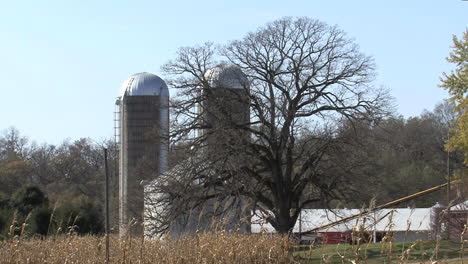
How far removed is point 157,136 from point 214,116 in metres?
2.54

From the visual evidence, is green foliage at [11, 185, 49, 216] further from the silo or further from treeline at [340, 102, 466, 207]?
treeline at [340, 102, 466, 207]

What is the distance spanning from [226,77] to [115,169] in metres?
31.2

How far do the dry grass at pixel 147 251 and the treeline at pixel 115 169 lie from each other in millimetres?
14339

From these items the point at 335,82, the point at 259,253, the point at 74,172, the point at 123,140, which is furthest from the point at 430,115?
the point at 259,253

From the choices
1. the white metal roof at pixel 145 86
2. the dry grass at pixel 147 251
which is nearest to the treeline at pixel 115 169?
the white metal roof at pixel 145 86

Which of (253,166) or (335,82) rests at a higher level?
(335,82)

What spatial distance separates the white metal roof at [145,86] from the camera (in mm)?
48062

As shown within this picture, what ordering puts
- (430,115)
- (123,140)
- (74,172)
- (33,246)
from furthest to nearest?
(430,115) → (74,172) → (123,140) → (33,246)

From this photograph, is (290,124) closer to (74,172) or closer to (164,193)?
(164,193)

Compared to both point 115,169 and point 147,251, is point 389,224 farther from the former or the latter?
point 115,169

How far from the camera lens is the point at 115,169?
2579 inches

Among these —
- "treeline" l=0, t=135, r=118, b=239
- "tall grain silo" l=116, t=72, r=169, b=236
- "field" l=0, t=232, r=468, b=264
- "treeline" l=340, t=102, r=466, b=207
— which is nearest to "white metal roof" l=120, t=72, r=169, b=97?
"tall grain silo" l=116, t=72, r=169, b=236

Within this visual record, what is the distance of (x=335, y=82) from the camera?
1373 inches

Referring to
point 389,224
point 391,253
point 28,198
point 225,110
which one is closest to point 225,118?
point 225,110
